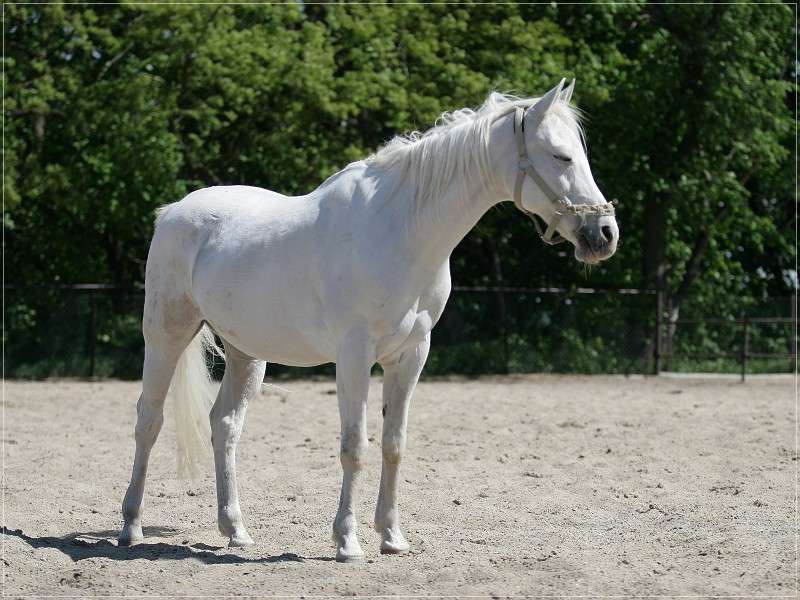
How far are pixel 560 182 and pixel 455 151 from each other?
553 mm

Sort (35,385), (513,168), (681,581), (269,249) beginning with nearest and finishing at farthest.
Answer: (681,581)
(513,168)
(269,249)
(35,385)

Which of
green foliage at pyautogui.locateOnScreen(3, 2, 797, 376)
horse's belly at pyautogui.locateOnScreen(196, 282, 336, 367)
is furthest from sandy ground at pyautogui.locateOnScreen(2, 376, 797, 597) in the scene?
green foliage at pyautogui.locateOnScreen(3, 2, 797, 376)

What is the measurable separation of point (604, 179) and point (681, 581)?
14021 millimetres

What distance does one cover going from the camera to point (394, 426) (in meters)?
4.71

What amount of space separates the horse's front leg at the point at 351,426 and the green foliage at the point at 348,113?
431 inches

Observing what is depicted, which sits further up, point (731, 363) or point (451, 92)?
point (451, 92)

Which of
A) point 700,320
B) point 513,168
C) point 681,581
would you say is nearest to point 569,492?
point 681,581

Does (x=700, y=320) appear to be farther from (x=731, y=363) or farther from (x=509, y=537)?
(x=509, y=537)

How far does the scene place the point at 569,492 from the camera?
20.4 ft

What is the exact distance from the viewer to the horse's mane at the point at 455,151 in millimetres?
4449

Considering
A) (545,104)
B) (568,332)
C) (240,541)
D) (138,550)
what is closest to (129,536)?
(138,550)

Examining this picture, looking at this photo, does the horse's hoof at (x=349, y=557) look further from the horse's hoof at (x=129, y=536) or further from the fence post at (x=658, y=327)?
A: the fence post at (x=658, y=327)

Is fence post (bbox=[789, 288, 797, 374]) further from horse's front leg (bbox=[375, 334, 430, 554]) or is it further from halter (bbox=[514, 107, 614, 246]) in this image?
halter (bbox=[514, 107, 614, 246])

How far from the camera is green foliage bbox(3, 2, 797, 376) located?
614 inches
